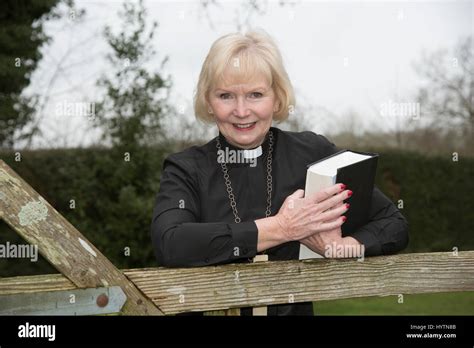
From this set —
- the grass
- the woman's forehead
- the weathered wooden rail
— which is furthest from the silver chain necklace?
the grass

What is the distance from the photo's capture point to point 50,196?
9398mm

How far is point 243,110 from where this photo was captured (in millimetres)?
2582

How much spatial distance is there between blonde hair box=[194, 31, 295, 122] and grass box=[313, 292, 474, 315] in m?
8.24

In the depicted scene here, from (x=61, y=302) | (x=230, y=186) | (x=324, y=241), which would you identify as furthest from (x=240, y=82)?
(x=61, y=302)

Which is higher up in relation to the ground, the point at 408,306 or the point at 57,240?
the point at 57,240

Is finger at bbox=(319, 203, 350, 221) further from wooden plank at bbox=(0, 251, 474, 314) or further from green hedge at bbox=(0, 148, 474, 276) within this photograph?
green hedge at bbox=(0, 148, 474, 276)

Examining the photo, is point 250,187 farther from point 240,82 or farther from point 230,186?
point 240,82

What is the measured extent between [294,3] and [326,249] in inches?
258

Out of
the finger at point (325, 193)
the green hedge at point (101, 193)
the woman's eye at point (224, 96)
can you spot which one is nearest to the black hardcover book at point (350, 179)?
the finger at point (325, 193)

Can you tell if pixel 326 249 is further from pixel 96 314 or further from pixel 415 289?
pixel 96 314

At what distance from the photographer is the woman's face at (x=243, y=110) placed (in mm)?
2594

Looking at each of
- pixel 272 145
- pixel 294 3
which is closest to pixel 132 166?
pixel 294 3

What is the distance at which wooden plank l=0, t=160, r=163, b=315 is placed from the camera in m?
1.95

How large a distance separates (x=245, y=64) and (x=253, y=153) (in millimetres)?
414
